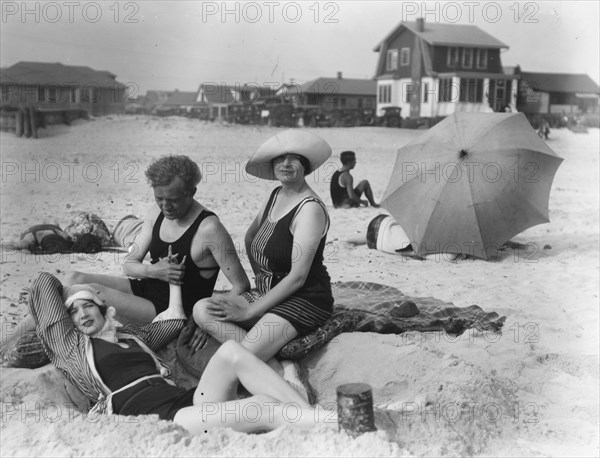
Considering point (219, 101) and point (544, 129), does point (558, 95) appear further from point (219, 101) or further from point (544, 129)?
point (219, 101)

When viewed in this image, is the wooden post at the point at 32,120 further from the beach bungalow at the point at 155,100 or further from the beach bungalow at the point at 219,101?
the beach bungalow at the point at 219,101

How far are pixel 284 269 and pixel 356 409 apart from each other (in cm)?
139

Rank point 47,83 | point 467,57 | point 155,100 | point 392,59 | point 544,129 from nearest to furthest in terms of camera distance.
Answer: point 47,83 < point 155,100 < point 467,57 < point 544,129 < point 392,59

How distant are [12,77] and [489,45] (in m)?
11.3

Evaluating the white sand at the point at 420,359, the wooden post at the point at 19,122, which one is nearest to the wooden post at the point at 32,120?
the wooden post at the point at 19,122

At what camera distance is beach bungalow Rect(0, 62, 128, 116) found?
1427cm

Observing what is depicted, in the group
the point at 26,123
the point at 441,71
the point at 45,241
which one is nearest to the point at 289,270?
the point at 45,241

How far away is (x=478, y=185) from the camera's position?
295 inches

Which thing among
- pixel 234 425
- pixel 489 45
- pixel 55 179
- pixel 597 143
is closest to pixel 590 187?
pixel 597 143

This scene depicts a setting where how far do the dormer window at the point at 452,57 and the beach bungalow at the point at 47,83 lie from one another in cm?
862

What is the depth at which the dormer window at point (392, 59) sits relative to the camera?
22.4m

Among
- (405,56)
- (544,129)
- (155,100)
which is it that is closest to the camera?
(155,100)

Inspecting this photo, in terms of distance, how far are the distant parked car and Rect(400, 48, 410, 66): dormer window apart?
4.27 ft

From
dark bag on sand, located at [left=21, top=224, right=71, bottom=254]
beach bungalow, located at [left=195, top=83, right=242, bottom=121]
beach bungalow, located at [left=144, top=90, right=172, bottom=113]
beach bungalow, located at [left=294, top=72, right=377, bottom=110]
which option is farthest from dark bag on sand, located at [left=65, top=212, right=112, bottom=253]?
beach bungalow, located at [left=294, top=72, right=377, bottom=110]
